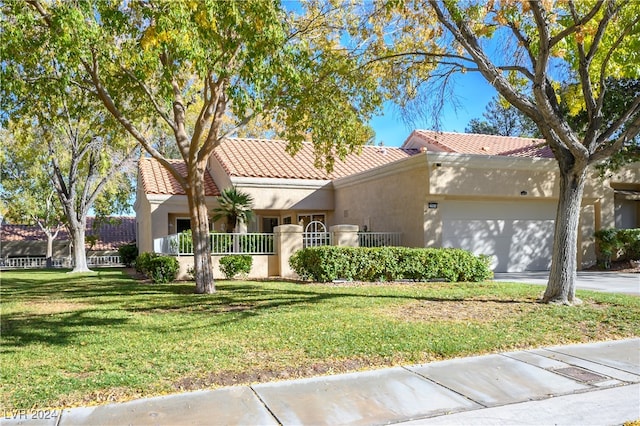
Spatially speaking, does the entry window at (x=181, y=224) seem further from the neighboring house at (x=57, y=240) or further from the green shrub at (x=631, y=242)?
the neighboring house at (x=57, y=240)

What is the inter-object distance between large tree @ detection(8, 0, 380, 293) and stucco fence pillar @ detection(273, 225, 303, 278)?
3.17m

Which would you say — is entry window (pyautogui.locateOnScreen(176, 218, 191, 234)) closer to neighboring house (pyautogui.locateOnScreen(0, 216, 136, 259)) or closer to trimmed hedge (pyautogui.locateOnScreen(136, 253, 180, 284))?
trimmed hedge (pyautogui.locateOnScreen(136, 253, 180, 284))

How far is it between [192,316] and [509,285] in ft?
27.9

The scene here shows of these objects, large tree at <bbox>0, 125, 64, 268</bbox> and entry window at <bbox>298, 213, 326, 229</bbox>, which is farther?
large tree at <bbox>0, 125, 64, 268</bbox>

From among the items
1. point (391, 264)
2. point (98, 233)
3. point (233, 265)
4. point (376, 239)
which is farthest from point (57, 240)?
point (391, 264)

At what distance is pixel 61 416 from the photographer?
4.66 metres

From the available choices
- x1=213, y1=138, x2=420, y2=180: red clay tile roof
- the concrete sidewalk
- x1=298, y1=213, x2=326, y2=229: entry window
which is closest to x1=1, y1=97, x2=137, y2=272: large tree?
x1=213, y1=138, x2=420, y2=180: red clay tile roof

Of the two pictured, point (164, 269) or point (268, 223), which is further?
point (268, 223)

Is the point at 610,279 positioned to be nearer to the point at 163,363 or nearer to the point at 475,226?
the point at 475,226

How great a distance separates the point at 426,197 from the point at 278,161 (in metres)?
8.55

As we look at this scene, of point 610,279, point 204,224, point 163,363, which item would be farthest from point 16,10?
point 610,279

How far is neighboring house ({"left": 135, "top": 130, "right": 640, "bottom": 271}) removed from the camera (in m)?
17.0

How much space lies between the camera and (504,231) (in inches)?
723

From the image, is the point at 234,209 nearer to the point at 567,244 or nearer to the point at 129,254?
the point at 567,244
